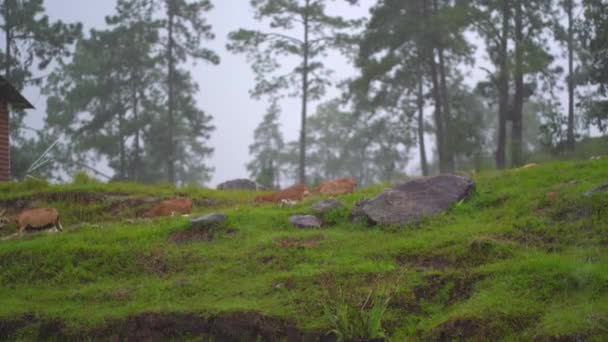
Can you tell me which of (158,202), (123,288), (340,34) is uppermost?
(340,34)

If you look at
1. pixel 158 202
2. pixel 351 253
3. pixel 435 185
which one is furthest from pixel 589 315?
pixel 158 202

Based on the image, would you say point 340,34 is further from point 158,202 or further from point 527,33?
point 158,202

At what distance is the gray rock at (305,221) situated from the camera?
10.5 meters

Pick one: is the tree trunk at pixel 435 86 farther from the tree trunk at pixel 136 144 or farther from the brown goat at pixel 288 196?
the tree trunk at pixel 136 144

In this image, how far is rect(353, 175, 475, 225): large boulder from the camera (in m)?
10.0

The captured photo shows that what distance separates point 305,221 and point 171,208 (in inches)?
149

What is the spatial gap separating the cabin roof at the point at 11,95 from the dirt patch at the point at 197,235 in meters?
11.3

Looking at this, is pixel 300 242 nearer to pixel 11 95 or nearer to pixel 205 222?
pixel 205 222

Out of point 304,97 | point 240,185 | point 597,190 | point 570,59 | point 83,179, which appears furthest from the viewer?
point 304,97

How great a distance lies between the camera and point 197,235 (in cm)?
1040

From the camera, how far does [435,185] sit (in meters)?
10.8

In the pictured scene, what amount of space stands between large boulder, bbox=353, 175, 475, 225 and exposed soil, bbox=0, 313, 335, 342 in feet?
11.4

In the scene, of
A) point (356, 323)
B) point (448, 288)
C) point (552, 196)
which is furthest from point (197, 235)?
point (552, 196)

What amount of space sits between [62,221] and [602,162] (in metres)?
11.1
